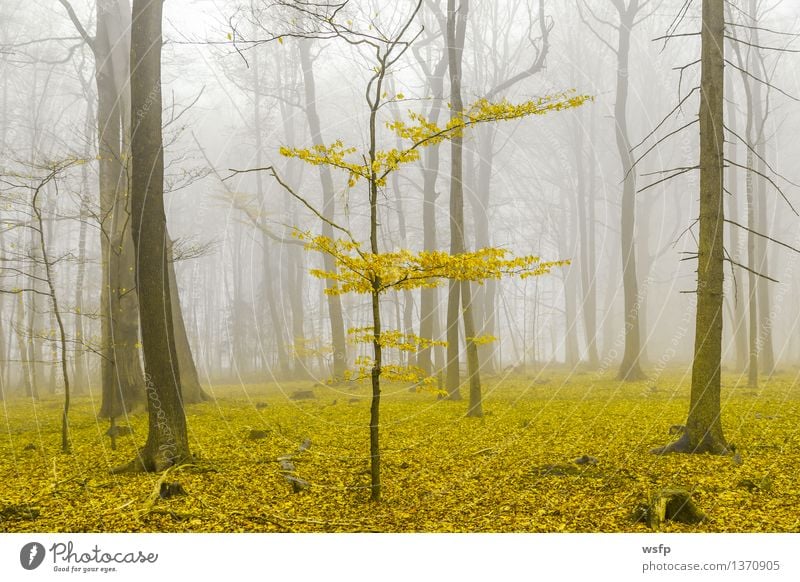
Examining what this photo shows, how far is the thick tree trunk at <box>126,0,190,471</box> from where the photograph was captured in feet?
27.6

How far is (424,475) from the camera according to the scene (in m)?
8.38

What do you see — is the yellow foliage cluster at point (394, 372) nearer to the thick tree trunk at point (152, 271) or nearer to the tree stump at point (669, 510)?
the tree stump at point (669, 510)

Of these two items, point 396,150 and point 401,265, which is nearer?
point 401,265

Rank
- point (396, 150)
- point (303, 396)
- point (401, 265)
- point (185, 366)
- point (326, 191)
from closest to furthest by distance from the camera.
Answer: point (401, 265) → point (396, 150) → point (185, 366) → point (303, 396) → point (326, 191)

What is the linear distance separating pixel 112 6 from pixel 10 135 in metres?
19.3

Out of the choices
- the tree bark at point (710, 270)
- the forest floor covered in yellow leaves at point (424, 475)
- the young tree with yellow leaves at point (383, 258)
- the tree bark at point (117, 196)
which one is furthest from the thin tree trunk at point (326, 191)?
the young tree with yellow leaves at point (383, 258)

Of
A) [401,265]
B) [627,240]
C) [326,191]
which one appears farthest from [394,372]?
[326,191]

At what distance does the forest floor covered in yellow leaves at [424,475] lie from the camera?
654 centimetres

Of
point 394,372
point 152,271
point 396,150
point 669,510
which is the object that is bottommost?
point 669,510

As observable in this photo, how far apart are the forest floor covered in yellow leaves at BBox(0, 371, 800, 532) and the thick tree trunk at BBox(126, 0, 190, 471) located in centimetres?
54

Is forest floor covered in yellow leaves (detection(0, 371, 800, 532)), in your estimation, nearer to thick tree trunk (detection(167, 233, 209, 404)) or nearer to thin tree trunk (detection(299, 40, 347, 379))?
thick tree trunk (detection(167, 233, 209, 404))

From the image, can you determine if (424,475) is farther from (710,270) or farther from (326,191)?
(326,191)

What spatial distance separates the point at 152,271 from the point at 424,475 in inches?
187

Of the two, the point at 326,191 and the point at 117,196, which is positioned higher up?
the point at 326,191
